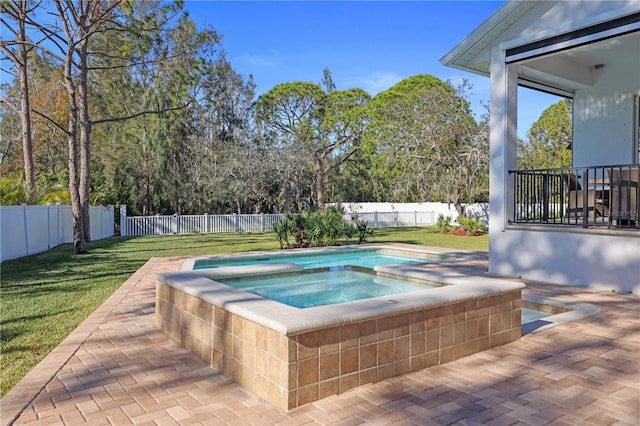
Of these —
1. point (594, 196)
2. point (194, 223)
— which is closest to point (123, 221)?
point (194, 223)

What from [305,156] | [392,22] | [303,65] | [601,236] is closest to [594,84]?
[601,236]

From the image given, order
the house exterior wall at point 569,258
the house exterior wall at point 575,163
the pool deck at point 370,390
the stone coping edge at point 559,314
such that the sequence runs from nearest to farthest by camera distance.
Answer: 1. the pool deck at point 370,390
2. the stone coping edge at point 559,314
3. the house exterior wall at point 569,258
4. the house exterior wall at point 575,163

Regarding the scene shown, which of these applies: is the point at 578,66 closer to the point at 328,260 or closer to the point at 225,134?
the point at 328,260

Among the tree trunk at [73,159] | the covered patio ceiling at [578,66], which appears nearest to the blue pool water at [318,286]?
the covered patio ceiling at [578,66]

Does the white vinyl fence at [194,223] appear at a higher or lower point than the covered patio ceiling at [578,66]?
lower

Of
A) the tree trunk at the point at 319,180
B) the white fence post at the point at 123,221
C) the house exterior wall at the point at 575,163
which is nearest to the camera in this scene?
the house exterior wall at the point at 575,163

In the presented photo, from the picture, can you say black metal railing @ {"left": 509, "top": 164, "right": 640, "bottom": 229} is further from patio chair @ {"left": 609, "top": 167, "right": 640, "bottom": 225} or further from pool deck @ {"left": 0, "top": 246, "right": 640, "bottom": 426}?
pool deck @ {"left": 0, "top": 246, "right": 640, "bottom": 426}

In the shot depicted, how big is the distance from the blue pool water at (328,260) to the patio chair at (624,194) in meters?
4.26

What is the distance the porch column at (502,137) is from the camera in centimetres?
762

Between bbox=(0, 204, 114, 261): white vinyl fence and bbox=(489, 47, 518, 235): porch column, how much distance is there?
10519mm

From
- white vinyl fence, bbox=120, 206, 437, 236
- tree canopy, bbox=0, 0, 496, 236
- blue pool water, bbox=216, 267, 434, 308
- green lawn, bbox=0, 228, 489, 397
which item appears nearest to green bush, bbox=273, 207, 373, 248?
green lawn, bbox=0, 228, 489, 397

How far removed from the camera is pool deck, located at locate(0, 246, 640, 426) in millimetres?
2678

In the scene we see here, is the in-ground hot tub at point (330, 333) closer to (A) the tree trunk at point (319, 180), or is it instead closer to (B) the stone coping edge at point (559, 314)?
(B) the stone coping edge at point (559, 314)

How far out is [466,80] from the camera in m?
22.6
